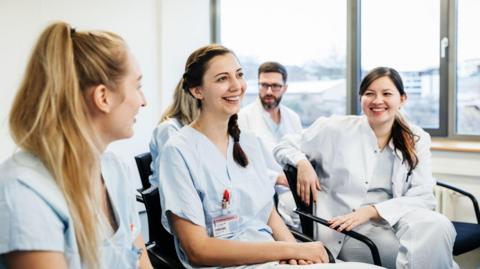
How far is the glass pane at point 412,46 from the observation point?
3186 millimetres

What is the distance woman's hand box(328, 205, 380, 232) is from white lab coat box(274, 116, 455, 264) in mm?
35

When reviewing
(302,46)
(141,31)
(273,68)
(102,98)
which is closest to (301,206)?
(102,98)

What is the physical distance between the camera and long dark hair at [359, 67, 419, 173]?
1.93m

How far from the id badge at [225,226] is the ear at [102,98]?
1.90 ft

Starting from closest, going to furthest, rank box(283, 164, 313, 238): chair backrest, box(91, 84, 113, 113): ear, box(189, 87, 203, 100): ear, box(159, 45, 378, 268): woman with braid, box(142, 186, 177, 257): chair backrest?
box(91, 84, 113, 113): ear
box(159, 45, 378, 268): woman with braid
box(142, 186, 177, 257): chair backrest
box(189, 87, 203, 100): ear
box(283, 164, 313, 238): chair backrest

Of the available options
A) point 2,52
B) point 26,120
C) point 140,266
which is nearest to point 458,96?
point 140,266

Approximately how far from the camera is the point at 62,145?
0.85 m

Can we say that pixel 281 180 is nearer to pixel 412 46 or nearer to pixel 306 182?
pixel 306 182

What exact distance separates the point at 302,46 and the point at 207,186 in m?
2.76

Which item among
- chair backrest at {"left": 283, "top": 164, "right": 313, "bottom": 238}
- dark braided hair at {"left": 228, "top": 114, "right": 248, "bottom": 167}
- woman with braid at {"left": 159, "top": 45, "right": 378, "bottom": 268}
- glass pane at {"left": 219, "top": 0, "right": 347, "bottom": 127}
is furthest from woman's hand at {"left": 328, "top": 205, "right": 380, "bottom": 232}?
glass pane at {"left": 219, "top": 0, "right": 347, "bottom": 127}

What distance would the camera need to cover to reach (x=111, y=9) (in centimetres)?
367

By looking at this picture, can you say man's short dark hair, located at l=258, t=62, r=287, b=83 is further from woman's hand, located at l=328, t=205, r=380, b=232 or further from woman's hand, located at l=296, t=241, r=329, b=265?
woman's hand, located at l=296, t=241, r=329, b=265

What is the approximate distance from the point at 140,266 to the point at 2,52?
247cm

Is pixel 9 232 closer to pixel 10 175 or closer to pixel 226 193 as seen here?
pixel 10 175
